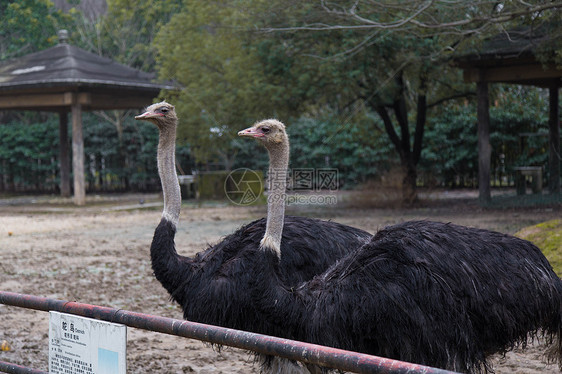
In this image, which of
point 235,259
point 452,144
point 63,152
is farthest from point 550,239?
point 63,152

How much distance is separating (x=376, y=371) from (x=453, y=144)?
627 inches

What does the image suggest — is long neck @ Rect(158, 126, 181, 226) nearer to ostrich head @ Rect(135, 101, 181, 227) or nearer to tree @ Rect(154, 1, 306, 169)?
ostrich head @ Rect(135, 101, 181, 227)

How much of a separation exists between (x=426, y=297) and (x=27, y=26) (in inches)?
885

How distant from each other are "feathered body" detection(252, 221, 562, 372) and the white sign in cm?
88

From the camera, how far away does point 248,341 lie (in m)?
2.10

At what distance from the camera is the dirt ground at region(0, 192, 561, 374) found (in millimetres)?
4418

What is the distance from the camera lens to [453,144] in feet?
56.4

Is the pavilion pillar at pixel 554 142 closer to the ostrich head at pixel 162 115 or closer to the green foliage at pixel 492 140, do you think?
the green foliage at pixel 492 140

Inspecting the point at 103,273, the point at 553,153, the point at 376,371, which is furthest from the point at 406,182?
the point at 376,371

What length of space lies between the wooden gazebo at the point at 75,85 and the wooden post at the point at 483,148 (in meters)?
6.45

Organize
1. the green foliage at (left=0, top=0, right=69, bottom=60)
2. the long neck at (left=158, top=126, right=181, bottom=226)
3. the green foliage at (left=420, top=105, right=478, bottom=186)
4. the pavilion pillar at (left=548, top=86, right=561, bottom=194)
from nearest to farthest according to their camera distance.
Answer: the long neck at (left=158, top=126, right=181, bottom=226) → the pavilion pillar at (left=548, top=86, right=561, bottom=194) → the green foliage at (left=420, top=105, right=478, bottom=186) → the green foliage at (left=0, top=0, right=69, bottom=60)

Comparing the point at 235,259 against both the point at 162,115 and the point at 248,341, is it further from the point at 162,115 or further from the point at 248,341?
the point at 248,341

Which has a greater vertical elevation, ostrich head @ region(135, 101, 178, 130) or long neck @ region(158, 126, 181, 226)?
ostrich head @ region(135, 101, 178, 130)

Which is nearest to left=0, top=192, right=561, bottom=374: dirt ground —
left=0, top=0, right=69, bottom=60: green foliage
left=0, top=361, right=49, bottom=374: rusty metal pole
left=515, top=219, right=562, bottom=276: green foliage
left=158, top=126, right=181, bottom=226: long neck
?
left=515, top=219, right=562, bottom=276: green foliage
